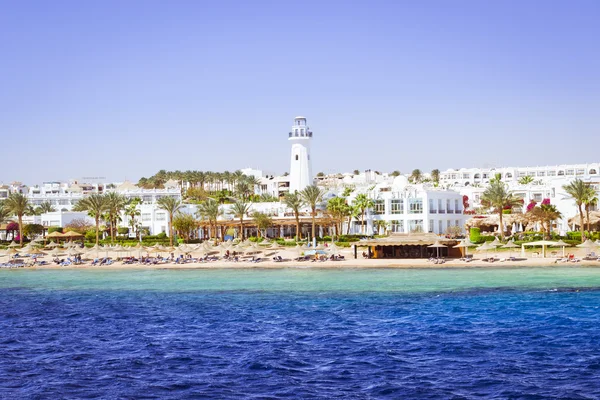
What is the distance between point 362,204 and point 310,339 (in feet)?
203

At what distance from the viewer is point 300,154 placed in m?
108

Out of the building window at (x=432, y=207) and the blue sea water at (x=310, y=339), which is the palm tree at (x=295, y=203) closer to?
the building window at (x=432, y=207)

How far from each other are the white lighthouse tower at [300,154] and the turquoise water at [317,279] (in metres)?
44.7

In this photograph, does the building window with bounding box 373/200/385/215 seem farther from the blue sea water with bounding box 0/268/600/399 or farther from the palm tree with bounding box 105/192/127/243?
Answer: the blue sea water with bounding box 0/268/600/399

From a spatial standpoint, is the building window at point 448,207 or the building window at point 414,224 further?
the building window at point 448,207

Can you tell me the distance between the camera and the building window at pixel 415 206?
90062 mm

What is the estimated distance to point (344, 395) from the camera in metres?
19.9

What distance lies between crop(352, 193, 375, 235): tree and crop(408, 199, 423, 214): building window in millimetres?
4399

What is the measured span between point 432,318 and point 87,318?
→ 51.9ft

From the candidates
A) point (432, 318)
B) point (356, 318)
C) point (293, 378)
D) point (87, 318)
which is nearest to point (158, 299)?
point (87, 318)

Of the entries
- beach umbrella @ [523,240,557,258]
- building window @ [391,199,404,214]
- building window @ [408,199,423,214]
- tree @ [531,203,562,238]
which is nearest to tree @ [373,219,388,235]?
building window @ [391,199,404,214]

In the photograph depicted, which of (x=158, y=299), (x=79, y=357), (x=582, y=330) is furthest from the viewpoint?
(x=158, y=299)

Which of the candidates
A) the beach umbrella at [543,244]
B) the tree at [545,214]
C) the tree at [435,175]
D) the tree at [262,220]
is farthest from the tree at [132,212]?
the tree at [435,175]

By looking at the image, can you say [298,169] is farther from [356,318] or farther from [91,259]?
[356,318]
